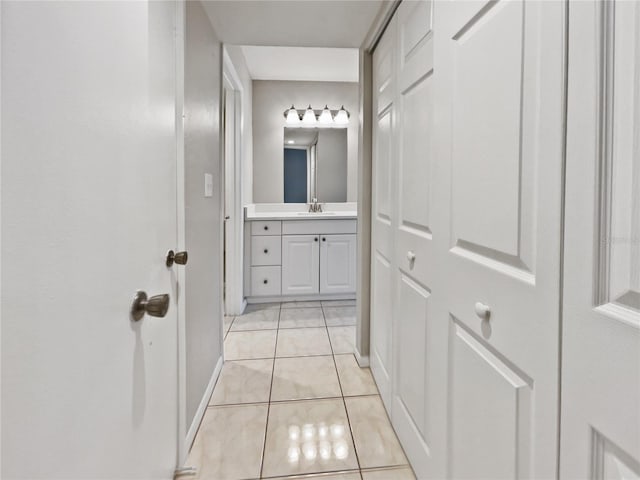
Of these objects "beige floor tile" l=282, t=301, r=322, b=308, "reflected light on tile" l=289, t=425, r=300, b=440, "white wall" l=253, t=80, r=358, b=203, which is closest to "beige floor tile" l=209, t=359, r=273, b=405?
"reflected light on tile" l=289, t=425, r=300, b=440

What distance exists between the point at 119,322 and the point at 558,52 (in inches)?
36.0

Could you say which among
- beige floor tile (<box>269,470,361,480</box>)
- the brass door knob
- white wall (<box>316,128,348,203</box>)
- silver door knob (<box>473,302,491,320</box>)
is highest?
white wall (<box>316,128,348,203</box>)

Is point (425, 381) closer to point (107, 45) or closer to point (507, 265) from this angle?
point (507, 265)

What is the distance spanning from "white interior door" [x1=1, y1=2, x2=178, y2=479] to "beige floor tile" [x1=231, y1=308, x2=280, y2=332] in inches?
83.7

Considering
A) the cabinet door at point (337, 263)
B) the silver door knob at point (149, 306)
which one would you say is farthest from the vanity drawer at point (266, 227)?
the silver door knob at point (149, 306)

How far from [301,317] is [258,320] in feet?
1.27

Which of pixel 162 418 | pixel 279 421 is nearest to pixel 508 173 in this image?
pixel 162 418

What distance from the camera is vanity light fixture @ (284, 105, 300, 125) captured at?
4004 millimetres

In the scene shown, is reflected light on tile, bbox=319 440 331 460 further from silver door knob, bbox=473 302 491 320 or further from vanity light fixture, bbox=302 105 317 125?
vanity light fixture, bbox=302 105 317 125

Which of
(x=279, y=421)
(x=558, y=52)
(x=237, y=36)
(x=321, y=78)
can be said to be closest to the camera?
(x=558, y=52)

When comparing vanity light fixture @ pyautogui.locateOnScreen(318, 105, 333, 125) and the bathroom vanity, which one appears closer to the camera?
the bathroom vanity

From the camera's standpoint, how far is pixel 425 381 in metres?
1.24

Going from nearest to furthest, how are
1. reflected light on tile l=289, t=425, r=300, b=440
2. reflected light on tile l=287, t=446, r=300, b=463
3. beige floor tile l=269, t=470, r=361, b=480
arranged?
beige floor tile l=269, t=470, r=361, b=480
reflected light on tile l=287, t=446, r=300, b=463
reflected light on tile l=289, t=425, r=300, b=440

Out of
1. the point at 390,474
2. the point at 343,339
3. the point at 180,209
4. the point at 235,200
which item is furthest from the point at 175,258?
the point at 235,200
